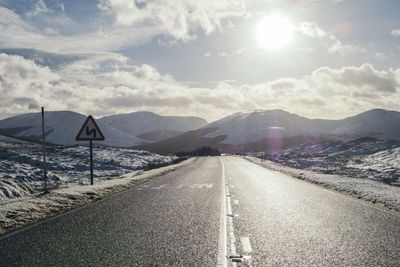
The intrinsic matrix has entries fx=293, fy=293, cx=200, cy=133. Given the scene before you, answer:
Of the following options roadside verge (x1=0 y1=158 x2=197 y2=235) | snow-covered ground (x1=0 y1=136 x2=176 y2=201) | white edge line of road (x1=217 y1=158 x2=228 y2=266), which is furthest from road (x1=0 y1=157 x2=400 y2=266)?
snow-covered ground (x1=0 y1=136 x2=176 y2=201)

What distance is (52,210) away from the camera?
28.7ft

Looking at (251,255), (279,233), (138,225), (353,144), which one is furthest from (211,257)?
(353,144)

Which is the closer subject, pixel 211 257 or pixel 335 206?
pixel 211 257

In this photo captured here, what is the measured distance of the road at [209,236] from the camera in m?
4.66

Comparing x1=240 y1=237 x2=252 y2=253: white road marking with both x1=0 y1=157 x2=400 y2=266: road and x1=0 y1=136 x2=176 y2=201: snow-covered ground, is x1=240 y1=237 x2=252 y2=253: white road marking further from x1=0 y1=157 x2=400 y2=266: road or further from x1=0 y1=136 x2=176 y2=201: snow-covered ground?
x1=0 y1=136 x2=176 y2=201: snow-covered ground

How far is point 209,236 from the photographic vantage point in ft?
19.3

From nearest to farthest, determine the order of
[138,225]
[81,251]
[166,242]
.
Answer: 1. [81,251]
2. [166,242]
3. [138,225]

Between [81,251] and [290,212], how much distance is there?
228 inches

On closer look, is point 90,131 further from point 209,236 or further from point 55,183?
point 209,236

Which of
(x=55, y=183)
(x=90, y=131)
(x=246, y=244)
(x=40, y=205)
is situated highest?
(x=90, y=131)

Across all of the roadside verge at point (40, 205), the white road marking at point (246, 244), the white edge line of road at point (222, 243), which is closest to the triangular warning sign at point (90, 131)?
the roadside verge at point (40, 205)

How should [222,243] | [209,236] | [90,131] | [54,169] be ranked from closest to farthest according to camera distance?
1. [222,243]
2. [209,236]
3. [90,131]
4. [54,169]

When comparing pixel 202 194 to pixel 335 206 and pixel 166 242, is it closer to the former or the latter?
pixel 335 206

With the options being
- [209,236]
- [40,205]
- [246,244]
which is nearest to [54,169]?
[40,205]
